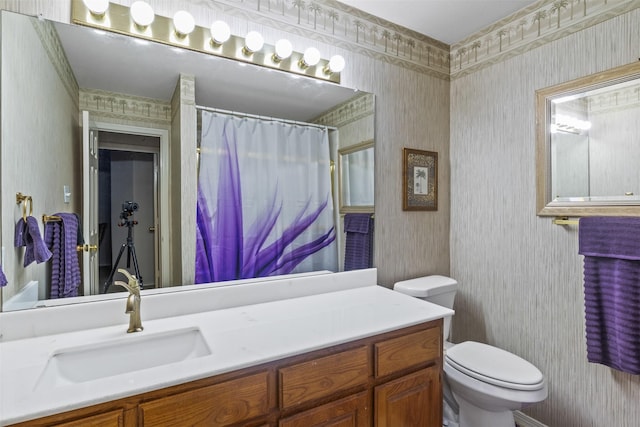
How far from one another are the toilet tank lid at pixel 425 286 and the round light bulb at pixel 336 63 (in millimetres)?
1237

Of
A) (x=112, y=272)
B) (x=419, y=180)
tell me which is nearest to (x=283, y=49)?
(x=419, y=180)

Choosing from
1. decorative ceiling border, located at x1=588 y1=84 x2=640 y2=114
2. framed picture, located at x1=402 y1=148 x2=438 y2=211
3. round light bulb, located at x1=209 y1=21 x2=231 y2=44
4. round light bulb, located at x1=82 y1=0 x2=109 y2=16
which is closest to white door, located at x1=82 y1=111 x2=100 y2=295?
round light bulb, located at x1=82 y1=0 x2=109 y2=16

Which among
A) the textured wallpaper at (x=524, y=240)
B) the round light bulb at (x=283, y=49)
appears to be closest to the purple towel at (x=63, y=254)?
the round light bulb at (x=283, y=49)

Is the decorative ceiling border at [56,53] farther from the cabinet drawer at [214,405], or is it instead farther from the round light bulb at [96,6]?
the cabinet drawer at [214,405]

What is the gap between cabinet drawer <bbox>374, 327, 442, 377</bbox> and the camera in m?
1.23

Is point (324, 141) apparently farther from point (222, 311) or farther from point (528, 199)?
point (528, 199)

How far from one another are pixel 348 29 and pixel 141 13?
105 cm

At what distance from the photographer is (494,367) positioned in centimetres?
153

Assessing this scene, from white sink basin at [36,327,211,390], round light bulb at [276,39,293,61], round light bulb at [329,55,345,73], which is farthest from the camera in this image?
round light bulb at [329,55,345,73]

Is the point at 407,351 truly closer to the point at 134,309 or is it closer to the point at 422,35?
the point at 134,309

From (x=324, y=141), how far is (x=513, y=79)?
1164 mm

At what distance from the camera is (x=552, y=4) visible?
1.68m

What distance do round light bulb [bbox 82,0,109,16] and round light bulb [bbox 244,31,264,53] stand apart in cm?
55

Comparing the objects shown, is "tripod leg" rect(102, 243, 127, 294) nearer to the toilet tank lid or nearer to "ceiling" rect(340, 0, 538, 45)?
the toilet tank lid
